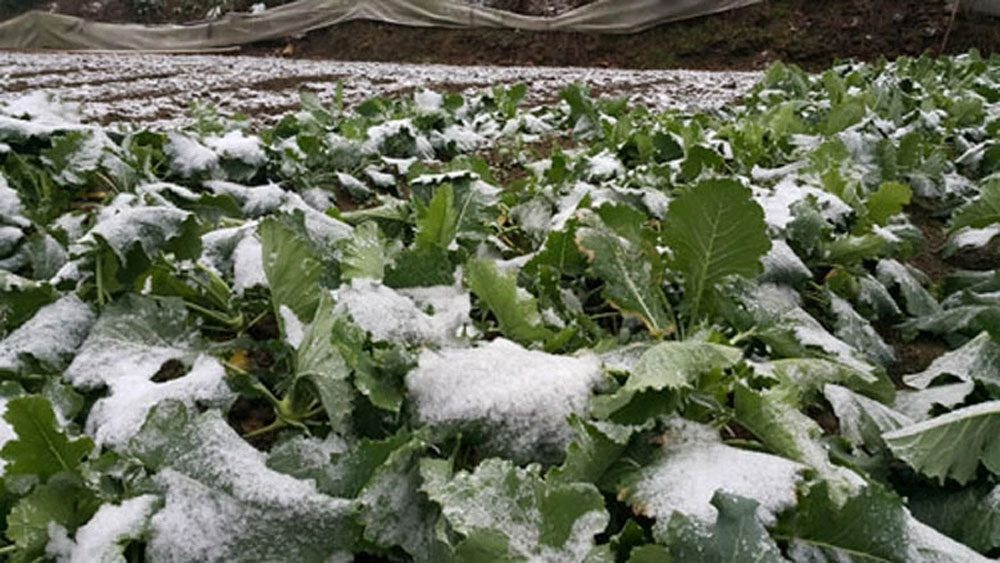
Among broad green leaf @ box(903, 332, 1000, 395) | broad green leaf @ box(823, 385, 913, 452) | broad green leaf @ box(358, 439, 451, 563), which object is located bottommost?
broad green leaf @ box(903, 332, 1000, 395)

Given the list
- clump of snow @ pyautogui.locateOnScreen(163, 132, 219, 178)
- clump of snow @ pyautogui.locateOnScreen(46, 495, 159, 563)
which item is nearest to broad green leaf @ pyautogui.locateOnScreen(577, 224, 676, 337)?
clump of snow @ pyautogui.locateOnScreen(46, 495, 159, 563)

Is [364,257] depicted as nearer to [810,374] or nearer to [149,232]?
[149,232]

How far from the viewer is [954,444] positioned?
1260mm

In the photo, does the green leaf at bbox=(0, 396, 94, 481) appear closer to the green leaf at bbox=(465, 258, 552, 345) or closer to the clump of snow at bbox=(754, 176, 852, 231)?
the green leaf at bbox=(465, 258, 552, 345)

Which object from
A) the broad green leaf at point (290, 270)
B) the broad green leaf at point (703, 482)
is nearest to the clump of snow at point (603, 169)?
the broad green leaf at point (290, 270)

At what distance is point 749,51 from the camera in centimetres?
1538

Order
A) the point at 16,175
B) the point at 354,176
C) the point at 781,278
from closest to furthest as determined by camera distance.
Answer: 1. the point at 781,278
2. the point at 16,175
3. the point at 354,176

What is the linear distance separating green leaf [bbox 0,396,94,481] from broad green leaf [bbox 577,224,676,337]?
2.83ft

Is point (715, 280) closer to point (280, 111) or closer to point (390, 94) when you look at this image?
point (280, 111)

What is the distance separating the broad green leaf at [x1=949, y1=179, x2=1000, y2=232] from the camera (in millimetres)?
2510

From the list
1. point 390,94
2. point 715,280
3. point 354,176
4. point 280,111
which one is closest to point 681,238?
point 715,280

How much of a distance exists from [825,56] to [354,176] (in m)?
14.0

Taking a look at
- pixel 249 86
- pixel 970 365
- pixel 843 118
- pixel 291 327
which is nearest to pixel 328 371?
pixel 291 327

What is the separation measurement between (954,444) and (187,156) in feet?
6.69
